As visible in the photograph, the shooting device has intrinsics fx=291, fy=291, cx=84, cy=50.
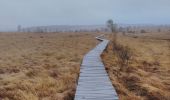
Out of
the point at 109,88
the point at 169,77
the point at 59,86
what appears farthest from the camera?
the point at 169,77

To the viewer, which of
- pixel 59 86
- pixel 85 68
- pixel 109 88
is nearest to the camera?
pixel 109 88

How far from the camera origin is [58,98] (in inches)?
383

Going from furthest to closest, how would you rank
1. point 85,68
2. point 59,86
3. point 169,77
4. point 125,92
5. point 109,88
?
1. point 169,77
2. point 85,68
3. point 59,86
4. point 125,92
5. point 109,88

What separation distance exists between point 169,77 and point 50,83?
669 cm

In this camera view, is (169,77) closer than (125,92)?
No

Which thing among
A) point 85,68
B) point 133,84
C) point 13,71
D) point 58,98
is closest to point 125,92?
point 133,84

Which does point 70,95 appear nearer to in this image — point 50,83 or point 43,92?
point 43,92

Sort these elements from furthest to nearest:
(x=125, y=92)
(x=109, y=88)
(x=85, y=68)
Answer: (x=85, y=68) < (x=125, y=92) < (x=109, y=88)

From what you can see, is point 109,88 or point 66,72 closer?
point 109,88

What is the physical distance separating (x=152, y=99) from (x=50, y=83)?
158 inches

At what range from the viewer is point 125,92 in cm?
1034

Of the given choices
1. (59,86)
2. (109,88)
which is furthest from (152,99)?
(59,86)

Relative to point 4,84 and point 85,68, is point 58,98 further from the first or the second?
point 85,68

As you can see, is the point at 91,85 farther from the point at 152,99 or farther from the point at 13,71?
the point at 13,71
